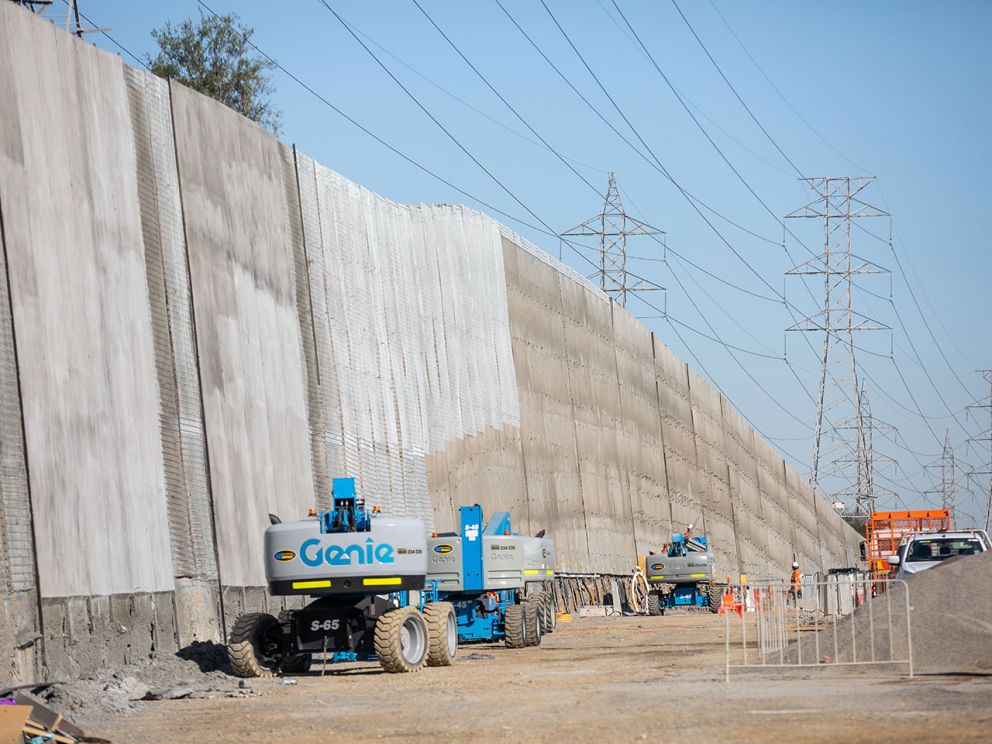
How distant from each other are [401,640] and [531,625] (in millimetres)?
7709

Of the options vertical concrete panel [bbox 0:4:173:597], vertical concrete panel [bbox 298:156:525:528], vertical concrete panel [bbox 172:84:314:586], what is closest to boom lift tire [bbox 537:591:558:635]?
vertical concrete panel [bbox 298:156:525:528]

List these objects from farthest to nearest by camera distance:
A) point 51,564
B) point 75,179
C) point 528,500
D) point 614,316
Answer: point 614,316 < point 528,500 < point 75,179 < point 51,564

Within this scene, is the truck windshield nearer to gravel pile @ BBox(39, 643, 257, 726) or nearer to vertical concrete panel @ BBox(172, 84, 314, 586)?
vertical concrete panel @ BBox(172, 84, 314, 586)

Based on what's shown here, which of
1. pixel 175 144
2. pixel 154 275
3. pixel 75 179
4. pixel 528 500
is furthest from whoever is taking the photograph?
pixel 528 500

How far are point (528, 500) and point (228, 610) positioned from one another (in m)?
24.3

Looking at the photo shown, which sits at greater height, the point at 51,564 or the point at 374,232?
the point at 374,232

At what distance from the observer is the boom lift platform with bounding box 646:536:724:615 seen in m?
49.0

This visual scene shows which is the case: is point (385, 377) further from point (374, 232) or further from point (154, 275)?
point (154, 275)

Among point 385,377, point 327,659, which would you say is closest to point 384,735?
point 327,659

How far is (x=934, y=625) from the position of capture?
19.2 metres

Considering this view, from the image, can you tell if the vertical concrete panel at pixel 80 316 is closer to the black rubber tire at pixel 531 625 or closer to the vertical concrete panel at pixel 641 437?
the black rubber tire at pixel 531 625

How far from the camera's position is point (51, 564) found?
19.9 metres

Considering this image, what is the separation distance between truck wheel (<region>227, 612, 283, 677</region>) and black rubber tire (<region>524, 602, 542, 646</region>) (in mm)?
7675

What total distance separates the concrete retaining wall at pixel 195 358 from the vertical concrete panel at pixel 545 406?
244 mm
